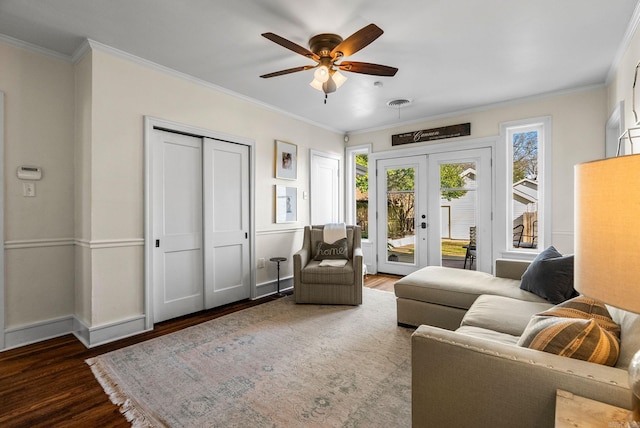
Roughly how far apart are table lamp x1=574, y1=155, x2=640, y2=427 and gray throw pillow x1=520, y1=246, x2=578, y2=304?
6.08 feet

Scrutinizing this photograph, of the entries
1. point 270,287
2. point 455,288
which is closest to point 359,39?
point 455,288

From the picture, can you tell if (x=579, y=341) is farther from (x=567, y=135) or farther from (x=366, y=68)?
(x=567, y=135)

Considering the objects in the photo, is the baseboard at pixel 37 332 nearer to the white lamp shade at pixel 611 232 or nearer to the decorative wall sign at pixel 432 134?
the white lamp shade at pixel 611 232

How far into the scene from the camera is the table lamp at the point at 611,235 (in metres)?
0.64

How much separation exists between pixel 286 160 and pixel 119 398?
332 centimetres

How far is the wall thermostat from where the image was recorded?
2.63m

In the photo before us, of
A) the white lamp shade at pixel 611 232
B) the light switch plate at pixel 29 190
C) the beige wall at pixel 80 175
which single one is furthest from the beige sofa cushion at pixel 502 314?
the light switch plate at pixel 29 190

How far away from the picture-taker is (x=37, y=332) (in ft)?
8.93

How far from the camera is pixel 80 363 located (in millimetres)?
2352

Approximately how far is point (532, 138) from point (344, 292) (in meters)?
3.30

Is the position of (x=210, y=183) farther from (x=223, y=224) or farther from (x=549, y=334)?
(x=549, y=334)

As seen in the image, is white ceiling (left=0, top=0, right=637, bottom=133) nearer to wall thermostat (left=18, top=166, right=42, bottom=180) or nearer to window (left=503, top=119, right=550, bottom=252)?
window (left=503, top=119, right=550, bottom=252)

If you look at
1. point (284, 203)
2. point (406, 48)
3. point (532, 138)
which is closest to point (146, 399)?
point (284, 203)

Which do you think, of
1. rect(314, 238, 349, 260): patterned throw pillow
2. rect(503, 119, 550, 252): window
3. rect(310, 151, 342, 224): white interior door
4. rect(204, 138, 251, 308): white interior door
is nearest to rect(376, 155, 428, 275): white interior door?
rect(310, 151, 342, 224): white interior door
